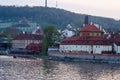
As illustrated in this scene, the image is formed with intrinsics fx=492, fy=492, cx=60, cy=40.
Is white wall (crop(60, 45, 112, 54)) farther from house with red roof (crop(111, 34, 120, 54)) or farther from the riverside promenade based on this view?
the riverside promenade

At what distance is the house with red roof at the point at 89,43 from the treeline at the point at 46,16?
8731 cm

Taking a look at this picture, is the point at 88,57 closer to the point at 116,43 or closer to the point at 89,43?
the point at 89,43

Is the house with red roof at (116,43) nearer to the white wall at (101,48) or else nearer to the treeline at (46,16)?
the white wall at (101,48)

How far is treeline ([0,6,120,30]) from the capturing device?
17469 centimetres

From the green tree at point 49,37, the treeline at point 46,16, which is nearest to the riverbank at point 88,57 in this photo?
the green tree at point 49,37

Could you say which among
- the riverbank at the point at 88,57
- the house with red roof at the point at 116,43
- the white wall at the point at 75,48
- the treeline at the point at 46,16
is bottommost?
the riverbank at the point at 88,57

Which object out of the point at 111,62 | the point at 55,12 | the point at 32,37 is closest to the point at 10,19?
the point at 55,12

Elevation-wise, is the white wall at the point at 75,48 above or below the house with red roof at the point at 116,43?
below

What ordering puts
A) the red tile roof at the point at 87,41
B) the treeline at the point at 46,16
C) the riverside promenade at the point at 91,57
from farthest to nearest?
the treeline at the point at 46,16 < the red tile roof at the point at 87,41 < the riverside promenade at the point at 91,57

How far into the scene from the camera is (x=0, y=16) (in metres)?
190

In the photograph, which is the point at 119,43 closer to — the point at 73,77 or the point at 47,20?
the point at 73,77

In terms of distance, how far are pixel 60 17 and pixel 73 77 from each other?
446ft

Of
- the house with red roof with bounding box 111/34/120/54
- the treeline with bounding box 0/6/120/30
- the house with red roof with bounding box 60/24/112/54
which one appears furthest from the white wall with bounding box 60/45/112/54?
the treeline with bounding box 0/6/120/30

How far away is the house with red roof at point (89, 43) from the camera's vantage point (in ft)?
246
